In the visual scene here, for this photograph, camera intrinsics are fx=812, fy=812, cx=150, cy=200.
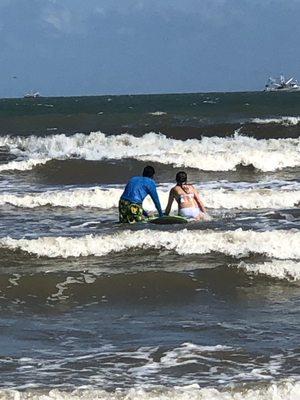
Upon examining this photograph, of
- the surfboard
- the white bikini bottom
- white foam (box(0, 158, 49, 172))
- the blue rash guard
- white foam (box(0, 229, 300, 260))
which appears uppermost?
white foam (box(0, 158, 49, 172))

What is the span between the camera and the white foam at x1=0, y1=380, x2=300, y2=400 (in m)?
5.74

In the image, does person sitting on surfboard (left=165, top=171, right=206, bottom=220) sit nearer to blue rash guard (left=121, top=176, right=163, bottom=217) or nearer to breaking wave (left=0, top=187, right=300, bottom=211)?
blue rash guard (left=121, top=176, right=163, bottom=217)

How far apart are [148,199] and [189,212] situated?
393 cm

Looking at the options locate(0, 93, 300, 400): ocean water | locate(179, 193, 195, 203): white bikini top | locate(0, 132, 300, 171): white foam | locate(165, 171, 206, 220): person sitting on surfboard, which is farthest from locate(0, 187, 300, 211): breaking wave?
locate(0, 132, 300, 171): white foam

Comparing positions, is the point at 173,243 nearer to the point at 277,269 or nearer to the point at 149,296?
the point at 277,269

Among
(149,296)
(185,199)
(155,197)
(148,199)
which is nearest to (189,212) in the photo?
(185,199)

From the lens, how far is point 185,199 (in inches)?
534

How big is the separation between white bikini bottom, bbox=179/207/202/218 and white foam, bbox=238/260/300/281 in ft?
10.5

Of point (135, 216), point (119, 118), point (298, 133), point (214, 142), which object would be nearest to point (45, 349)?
point (135, 216)

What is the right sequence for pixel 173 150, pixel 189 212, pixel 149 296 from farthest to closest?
pixel 173 150 < pixel 189 212 < pixel 149 296

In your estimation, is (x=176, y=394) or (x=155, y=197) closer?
(x=176, y=394)

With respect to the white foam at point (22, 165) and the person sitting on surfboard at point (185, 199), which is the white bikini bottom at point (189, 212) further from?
the white foam at point (22, 165)

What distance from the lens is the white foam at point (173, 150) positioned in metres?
24.2

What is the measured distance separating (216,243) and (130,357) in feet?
16.7
